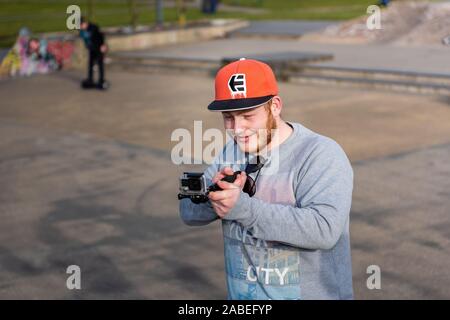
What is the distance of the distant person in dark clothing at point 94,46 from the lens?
67.4 feet

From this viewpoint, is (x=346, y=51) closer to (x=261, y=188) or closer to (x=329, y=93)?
(x=329, y=93)

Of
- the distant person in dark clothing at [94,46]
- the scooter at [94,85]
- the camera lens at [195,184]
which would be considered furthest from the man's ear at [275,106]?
the scooter at [94,85]

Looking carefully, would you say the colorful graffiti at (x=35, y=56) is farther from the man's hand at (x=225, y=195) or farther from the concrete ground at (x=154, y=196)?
the man's hand at (x=225, y=195)

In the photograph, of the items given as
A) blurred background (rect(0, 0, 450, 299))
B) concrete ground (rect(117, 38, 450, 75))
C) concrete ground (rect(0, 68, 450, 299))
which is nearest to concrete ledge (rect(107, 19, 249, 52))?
blurred background (rect(0, 0, 450, 299))

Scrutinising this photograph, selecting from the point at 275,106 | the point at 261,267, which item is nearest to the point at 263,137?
the point at 275,106

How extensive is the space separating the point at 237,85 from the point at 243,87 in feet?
0.09

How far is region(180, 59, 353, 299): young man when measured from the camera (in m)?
3.52

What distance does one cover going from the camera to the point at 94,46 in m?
20.8

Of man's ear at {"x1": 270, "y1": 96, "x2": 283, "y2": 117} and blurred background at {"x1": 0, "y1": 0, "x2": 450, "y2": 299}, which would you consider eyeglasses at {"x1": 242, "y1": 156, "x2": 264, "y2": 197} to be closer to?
man's ear at {"x1": 270, "y1": 96, "x2": 283, "y2": 117}

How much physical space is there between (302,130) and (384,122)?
40.5 feet

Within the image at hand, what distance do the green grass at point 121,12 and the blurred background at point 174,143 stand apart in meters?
5.03

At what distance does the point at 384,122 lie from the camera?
15883 mm

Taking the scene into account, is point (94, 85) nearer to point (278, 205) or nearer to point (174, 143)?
point (174, 143)
